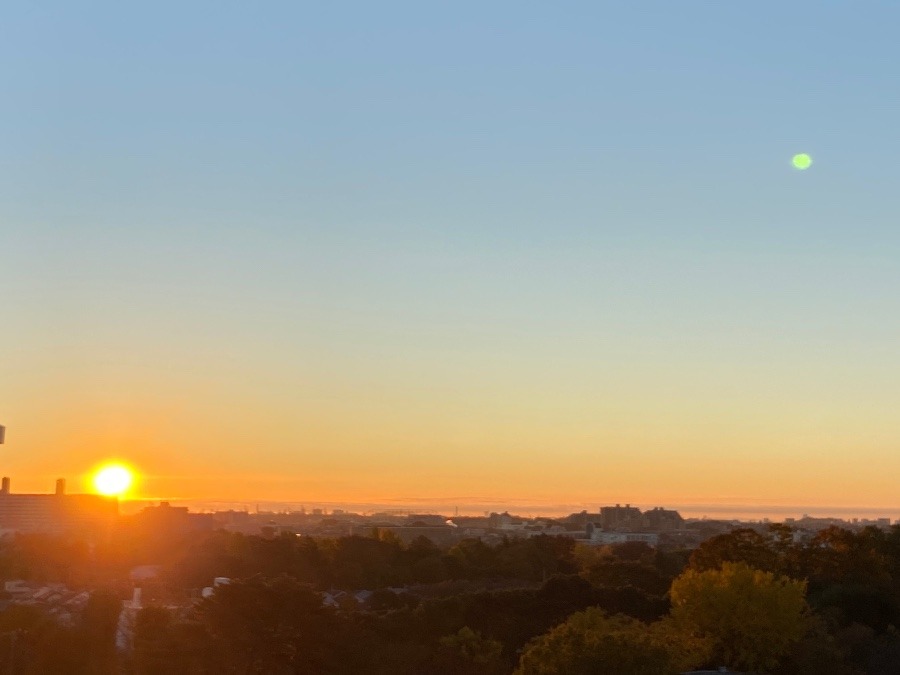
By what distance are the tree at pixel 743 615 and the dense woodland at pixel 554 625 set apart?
3cm

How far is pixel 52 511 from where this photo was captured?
13250cm

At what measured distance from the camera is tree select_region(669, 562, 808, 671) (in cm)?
3039

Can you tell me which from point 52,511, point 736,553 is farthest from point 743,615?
point 52,511

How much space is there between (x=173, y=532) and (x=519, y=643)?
62639mm

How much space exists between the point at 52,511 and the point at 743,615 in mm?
112380

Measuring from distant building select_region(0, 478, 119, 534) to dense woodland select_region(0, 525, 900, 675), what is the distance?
268 ft

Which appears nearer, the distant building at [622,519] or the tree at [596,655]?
the tree at [596,655]

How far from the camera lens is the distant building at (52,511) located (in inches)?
5017

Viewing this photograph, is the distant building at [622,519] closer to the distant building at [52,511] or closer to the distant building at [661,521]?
the distant building at [661,521]

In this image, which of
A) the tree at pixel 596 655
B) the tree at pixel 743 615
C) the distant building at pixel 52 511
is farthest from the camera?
the distant building at pixel 52 511

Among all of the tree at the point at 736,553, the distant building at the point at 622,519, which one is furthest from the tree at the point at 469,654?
the distant building at the point at 622,519

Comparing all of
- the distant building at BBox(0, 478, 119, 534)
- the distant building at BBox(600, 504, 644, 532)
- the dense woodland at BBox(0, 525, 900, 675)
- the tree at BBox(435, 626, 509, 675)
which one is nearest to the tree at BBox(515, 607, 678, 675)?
the dense woodland at BBox(0, 525, 900, 675)

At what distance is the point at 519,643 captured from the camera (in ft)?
117

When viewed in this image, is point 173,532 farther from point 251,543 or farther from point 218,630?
point 218,630
